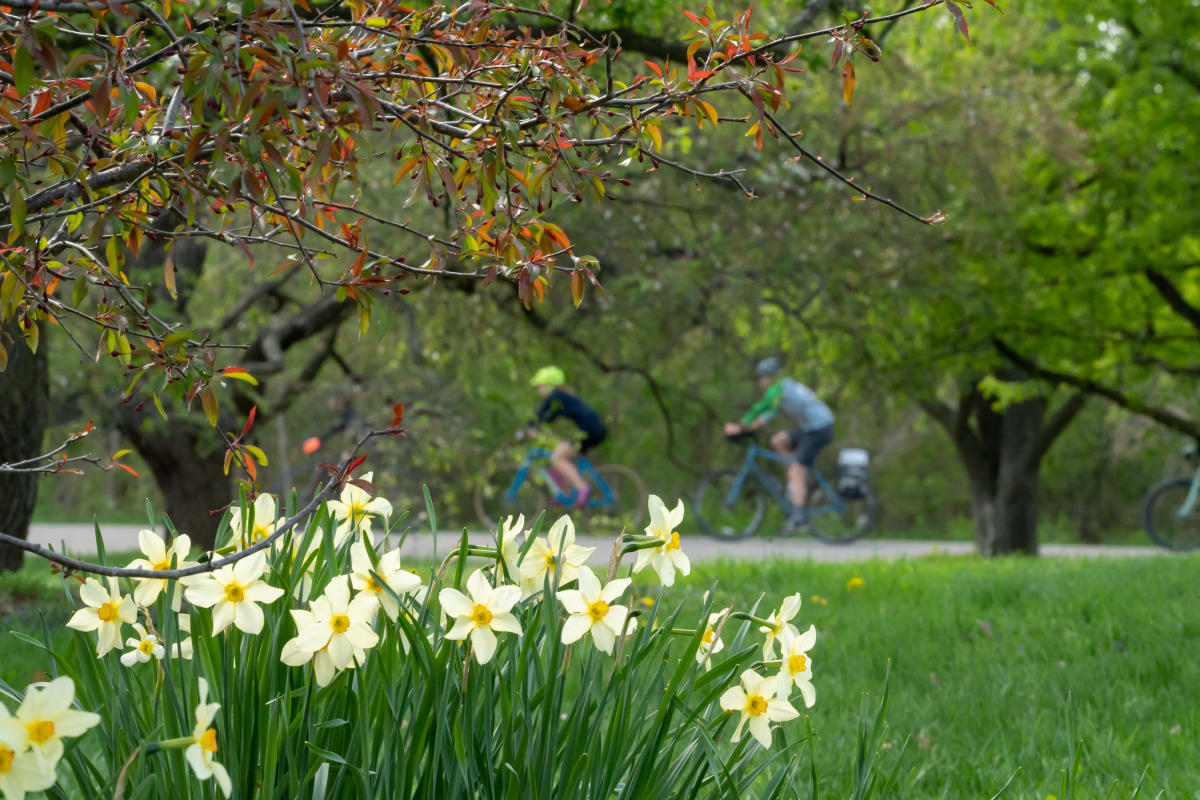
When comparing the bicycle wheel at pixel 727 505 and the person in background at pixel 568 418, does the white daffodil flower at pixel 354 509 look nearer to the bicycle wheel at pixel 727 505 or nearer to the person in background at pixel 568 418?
the person in background at pixel 568 418

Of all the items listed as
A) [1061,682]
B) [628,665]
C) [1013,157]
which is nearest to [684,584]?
[1061,682]

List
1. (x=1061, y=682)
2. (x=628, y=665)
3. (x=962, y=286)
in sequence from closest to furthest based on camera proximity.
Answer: (x=628, y=665) → (x=1061, y=682) → (x=962, y=286)

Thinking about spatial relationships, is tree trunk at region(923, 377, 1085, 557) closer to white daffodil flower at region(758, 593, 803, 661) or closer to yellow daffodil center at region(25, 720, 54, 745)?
white daffodil flower at region(758, 593, 803, 661)

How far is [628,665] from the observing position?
1.69 m

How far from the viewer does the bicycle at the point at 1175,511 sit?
1311cm

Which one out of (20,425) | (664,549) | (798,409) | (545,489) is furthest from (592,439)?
(664,549)

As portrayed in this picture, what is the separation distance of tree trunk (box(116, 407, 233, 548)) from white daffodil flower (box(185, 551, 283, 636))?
7.15 m

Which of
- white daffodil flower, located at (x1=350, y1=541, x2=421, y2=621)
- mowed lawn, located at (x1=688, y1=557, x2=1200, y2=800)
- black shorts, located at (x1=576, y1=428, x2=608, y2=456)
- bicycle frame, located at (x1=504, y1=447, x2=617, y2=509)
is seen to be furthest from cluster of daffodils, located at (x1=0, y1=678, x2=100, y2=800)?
black shorts, located at (x1=576, y1=428, x2=608, y2=456)

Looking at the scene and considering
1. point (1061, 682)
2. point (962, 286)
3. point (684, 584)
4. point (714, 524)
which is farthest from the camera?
point (714, 524)

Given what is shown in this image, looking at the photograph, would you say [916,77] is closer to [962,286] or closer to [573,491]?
[962,286]

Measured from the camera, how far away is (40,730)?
113 cm

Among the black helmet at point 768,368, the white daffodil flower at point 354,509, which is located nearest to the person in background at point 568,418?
the black helmet at point 768,368

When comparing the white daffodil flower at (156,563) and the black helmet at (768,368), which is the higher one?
the black helmet at (768,368)

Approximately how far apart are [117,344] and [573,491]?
1033cm
